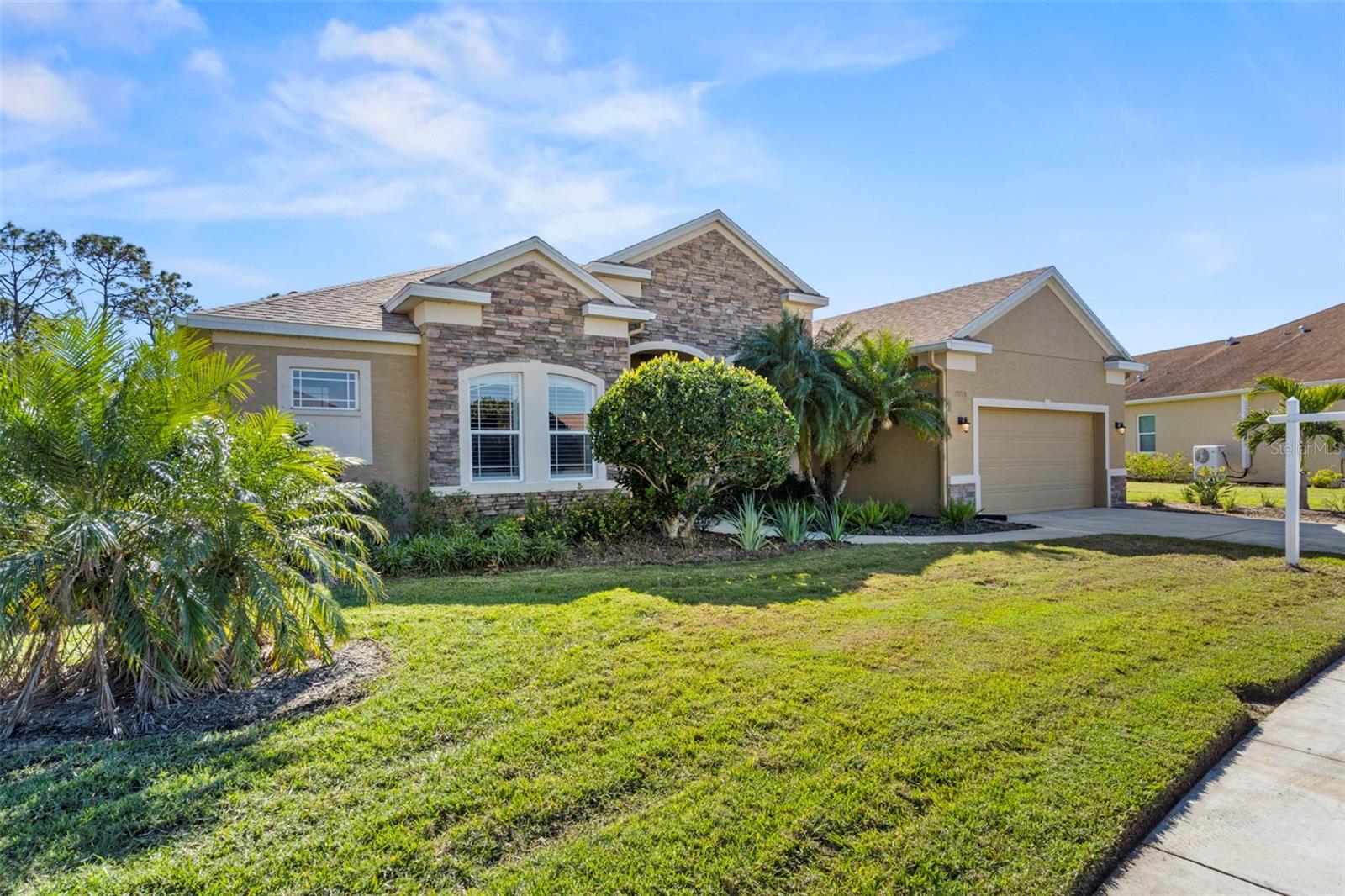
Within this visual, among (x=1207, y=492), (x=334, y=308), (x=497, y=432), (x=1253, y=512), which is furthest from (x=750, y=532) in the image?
(x=1207, y=492)

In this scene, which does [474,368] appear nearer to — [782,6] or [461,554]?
[461,554]

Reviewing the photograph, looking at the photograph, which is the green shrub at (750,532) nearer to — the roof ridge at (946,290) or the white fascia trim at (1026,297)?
the white fascia trim at (1026,297)

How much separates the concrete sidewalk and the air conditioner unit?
2144 cm

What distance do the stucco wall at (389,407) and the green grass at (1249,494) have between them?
17239mm

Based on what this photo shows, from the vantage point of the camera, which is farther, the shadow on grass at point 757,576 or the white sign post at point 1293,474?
the white sign post at point 1293,474

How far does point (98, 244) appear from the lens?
1020 inches

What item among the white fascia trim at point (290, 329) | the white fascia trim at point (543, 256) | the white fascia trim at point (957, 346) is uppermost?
the white fascia trim at point (543, 256)

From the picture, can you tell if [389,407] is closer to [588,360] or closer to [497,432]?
[497,432]

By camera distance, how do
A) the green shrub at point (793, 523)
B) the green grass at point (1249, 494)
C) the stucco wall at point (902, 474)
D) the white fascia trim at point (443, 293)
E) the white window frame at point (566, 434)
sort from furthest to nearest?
the green grass at point (1249, 494) → the stucco wall at point (902, 474) → the white window frame at point (566, 434) → the white fascia trim at point (443, 293) → the green shrub at point (793, 523)

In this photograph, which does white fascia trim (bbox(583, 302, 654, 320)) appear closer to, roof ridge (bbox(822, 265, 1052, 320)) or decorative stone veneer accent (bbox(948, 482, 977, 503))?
decorative stone veneer accent (bbox(948, 482, 977, 503))

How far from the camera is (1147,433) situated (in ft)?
83.9

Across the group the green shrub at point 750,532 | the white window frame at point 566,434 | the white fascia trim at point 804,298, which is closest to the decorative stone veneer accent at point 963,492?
the white fascia trim at point 804,298

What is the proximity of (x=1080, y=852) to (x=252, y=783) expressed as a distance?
3.64 m

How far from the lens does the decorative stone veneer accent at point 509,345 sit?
11.1 meters
